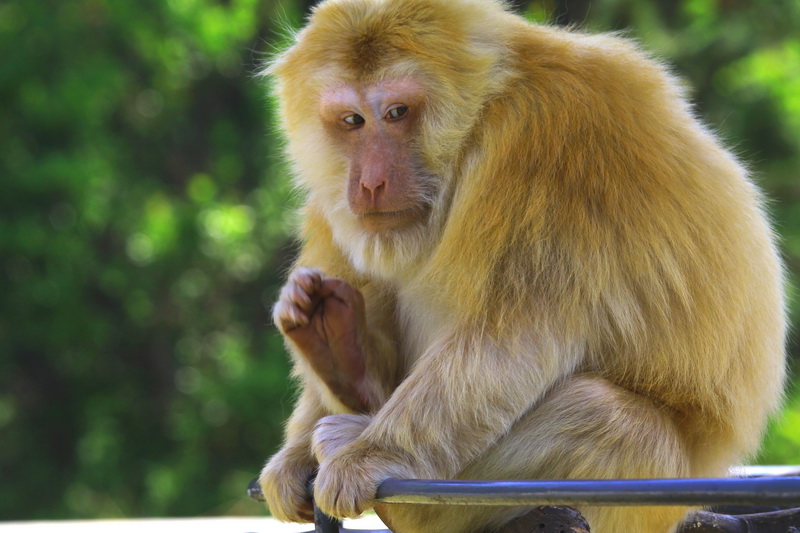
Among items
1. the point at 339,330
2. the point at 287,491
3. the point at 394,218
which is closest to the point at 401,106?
the point at 394,218

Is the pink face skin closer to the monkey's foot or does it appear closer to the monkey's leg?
the monkey's leg

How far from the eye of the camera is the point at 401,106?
9.96ft

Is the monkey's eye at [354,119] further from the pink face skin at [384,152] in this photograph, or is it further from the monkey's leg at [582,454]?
the monkey's leg at [582,454]

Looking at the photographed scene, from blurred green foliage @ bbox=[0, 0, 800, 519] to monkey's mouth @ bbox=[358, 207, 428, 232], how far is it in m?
6.18

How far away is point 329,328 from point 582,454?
36.7 inches

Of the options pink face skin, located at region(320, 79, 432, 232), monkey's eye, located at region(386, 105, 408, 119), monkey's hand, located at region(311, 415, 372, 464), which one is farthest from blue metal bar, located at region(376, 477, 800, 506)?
monkey's eye, located at region(386, 105, 408, 119)

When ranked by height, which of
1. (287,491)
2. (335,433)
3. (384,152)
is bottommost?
(287,491)

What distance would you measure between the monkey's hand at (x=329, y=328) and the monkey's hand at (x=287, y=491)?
10.8 inches

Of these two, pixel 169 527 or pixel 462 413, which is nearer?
pixel 462 413

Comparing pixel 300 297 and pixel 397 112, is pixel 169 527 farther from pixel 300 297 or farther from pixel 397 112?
pixel 397 112

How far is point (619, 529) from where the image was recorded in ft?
9.13

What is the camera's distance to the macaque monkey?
2.78 metres

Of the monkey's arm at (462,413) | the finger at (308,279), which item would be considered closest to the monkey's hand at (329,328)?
the finger at (308,279)

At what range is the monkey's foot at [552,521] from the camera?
231cm
